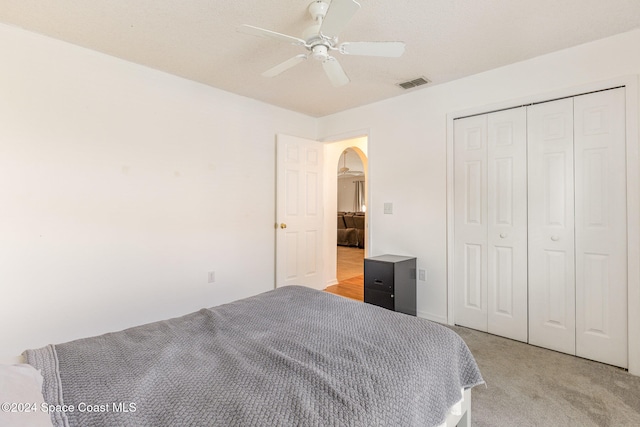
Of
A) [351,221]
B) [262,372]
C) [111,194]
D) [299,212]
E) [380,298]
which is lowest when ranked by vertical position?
[380,298]

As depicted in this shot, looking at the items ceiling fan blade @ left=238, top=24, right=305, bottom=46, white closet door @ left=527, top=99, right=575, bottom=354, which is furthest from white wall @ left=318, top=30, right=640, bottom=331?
ceiling fan blade @ left=238, top=24, right=305, bottom=46

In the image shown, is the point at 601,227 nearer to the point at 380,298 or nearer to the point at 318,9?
the point at 380,298

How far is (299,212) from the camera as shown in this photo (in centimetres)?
397

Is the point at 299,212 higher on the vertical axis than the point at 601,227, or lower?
higher

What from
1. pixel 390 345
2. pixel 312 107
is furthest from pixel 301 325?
pixel 312 107

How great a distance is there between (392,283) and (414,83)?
2.07 metres

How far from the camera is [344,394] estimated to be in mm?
920

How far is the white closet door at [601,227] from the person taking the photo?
2197 mm

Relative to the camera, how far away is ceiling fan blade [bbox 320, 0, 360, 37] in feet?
4.51

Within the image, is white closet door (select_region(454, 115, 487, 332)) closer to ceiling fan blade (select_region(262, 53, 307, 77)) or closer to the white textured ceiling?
the white textured ceiling

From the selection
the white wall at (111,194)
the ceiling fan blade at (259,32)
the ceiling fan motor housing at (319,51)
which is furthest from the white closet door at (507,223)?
the white wall at (111,194)

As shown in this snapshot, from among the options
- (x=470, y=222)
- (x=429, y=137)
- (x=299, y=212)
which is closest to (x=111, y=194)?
(x=299, y=212)

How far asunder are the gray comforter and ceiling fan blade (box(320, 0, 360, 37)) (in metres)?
1.52

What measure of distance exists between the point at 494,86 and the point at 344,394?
2989 millimetres
